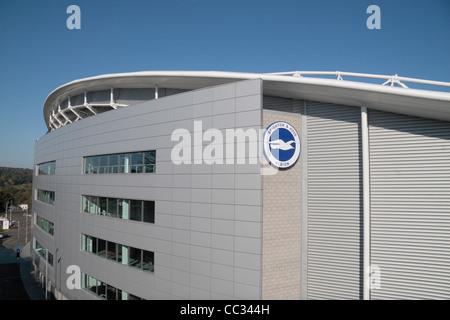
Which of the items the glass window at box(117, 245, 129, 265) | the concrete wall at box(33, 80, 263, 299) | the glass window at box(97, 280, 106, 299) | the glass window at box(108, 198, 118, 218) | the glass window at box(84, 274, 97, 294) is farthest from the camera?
the glass window at box(84, 274, 97, 294)

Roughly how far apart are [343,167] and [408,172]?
7.12 ft

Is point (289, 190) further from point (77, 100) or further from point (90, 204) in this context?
point (77, 100)

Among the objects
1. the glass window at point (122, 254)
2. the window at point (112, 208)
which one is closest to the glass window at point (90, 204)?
the window at point (112, 208)

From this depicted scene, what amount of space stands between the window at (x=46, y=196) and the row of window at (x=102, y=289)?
876 centimetres

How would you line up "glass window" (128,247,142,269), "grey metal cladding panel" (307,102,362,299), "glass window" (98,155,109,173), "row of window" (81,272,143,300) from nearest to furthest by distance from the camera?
"grey metal cladding panel" (307,102,362,299), "glass window" (128,247,142,269), "row of window" (81,272,143,300), "glass window" (98,155,109,173)

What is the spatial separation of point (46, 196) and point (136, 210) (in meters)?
15.8

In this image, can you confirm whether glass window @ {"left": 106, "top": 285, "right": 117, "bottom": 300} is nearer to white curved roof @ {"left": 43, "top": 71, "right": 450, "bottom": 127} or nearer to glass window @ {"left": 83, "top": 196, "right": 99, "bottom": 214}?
glass window @ {"left": 83, "top": 196, "right": 99, "bottom": 214}

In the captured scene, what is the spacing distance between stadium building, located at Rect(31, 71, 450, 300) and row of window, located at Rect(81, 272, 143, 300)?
396 millimetres

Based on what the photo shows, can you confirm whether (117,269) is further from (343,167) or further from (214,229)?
(343,167)

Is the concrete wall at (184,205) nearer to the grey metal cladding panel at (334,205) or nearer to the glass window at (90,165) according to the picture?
the glass window at (90,165)

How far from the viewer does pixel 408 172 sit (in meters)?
8.97

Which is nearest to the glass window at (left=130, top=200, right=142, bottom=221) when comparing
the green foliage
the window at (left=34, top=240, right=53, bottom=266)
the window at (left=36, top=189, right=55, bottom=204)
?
A: the window at (left=36, top=189, right=55, bottom=204)

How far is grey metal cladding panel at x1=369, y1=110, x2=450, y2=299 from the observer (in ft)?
27.9
